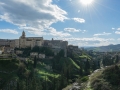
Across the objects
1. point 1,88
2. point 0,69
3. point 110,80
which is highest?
point 110,80

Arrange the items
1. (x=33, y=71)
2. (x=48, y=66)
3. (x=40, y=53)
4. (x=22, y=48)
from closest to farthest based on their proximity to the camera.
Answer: (x=33, y=71)
(x=48, y=66)
(x=40, y=53)
(x=22, y=48)

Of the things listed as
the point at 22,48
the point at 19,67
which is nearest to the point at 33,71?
the point at 19,67

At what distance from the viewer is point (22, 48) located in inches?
5620

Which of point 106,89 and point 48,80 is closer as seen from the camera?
point 106,89

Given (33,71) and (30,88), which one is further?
(33,71)

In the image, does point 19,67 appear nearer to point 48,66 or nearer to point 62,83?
point 48,66

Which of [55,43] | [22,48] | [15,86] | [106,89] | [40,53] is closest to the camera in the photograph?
[106,89]

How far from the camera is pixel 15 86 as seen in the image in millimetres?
76688

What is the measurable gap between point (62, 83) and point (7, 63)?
41777 millimetres

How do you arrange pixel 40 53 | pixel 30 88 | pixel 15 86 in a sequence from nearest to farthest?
1. pixel 30 88
2. pixel 15 86
3. pixel 40 53

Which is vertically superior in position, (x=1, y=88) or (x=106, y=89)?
(x=106, y=89)

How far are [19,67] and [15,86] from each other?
1795 centimetres

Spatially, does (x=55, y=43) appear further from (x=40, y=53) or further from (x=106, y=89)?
(x=106, y=89)

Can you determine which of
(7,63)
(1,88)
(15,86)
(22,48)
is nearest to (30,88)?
(15,86)
